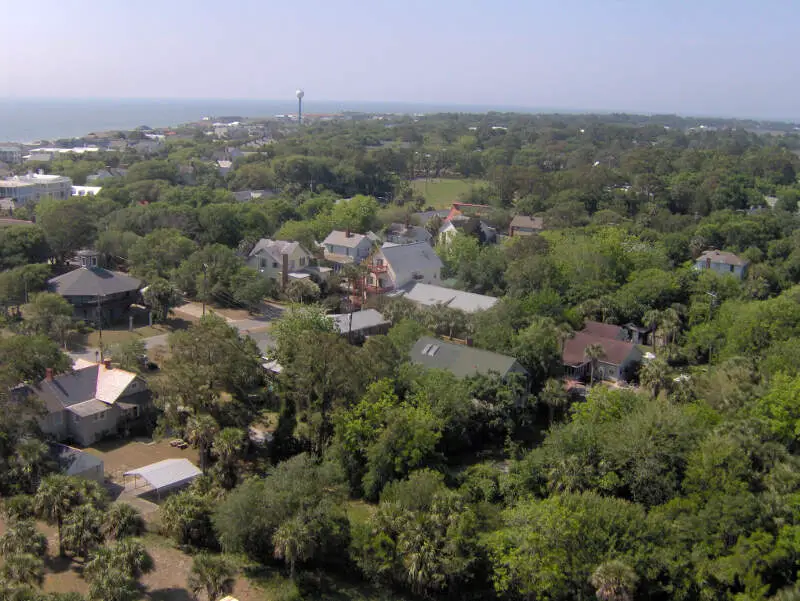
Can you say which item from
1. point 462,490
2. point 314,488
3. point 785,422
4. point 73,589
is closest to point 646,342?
point 785,422

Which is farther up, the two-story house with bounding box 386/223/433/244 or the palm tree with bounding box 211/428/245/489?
the two-story house with bounding box 386/223/433/244

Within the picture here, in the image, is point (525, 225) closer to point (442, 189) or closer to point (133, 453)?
point (442, 189)

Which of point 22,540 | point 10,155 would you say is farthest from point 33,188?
point 22,540

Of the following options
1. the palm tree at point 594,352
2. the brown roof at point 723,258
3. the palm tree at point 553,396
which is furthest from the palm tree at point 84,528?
the brown roof at point 723,258

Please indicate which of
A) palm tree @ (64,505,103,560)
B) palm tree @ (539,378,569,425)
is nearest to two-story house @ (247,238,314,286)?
palm tree @ (539,378,569,425)

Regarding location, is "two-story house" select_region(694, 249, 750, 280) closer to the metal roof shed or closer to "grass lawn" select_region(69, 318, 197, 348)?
"grass lawn" select_region(69, 318, 197, 348)

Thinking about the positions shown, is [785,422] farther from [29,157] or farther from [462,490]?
[29,157]

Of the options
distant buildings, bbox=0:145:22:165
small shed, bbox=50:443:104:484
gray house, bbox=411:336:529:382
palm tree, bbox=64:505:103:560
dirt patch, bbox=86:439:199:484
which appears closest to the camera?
palm tree, bbox=64:505:103:560
